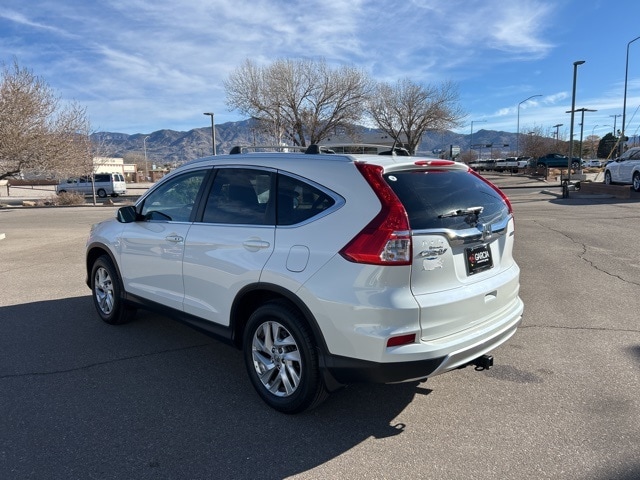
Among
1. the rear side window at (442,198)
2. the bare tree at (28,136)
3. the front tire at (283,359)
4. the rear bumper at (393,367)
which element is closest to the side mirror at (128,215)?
the front tire at (283,359)

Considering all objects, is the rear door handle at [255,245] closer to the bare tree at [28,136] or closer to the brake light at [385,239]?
the brake light at [385,239]

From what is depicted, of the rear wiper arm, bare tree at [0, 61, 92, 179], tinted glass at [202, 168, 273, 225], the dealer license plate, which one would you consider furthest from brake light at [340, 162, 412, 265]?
bare tree at [0, 61, 92, 179]

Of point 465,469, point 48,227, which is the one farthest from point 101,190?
point 465,469

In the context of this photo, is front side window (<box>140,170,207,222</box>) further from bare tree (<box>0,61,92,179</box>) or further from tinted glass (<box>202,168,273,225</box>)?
bare tree (<box>0,61,92,179</box>)

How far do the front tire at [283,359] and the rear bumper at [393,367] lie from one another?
18 centimetres

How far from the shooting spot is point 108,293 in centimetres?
529

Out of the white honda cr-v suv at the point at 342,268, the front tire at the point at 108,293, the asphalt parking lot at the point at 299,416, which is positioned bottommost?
the asphalt parking lot at the point at 299,416

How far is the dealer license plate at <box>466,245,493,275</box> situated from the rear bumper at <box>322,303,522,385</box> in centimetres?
48

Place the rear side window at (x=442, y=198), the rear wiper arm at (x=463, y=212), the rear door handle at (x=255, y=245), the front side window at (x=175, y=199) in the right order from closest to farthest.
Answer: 1. the rear side window at (x=442, y=198)
2. the rear wiper arm at (x=463, y=212)
3. the rear door handle at (x=255, y=245)
4. the front side window at (x=175, y=199)

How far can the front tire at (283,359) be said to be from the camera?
3121mm

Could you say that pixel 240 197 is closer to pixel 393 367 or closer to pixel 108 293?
pixel 393 367

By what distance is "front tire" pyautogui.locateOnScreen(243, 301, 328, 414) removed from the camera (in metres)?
3.12

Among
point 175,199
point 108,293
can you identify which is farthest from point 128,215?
point 108,293

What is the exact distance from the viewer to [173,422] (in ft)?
10.8
